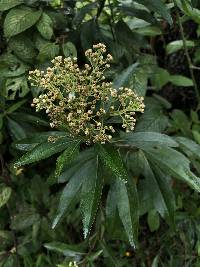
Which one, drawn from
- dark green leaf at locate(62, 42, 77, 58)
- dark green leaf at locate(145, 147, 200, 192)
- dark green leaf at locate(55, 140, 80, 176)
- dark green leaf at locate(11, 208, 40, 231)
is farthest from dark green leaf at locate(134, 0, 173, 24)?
dark green leaf at locate(11, 208, 40, 231)

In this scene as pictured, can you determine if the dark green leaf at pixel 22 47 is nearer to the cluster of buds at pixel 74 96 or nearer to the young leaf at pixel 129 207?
the cluster of buds at pixel 74 96

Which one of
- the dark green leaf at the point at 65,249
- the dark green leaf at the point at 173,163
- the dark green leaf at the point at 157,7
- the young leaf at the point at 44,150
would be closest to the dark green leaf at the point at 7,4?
the dark green leaf at the point at 157,7

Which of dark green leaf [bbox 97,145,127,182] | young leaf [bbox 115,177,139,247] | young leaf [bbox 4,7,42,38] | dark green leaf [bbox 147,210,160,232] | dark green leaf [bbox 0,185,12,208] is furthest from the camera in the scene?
dark green leaf [bbox 147,210,160,232]

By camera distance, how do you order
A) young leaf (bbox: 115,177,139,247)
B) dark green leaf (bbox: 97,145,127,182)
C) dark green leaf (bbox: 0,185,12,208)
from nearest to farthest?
dark green leaf (bbox: 97,145,127,182) < young leaf (bbox: 115,177,139,247) < dark green leaf (bbox: 0,185,12,208)

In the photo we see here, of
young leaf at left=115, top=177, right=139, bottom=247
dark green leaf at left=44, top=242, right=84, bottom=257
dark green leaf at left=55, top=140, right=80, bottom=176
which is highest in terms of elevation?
dark green leaf at left=55, top=140, right=80, bottom=176

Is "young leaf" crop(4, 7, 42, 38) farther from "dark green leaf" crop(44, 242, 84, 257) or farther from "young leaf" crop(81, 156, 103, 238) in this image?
"dark green leaf" crop(44, 242, 84, 257)

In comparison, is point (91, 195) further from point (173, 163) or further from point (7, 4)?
point (7, 4)

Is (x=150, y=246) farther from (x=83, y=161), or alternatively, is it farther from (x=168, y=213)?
(x=83, y=161)

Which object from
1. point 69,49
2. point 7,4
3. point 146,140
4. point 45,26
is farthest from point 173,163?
point 7,4
